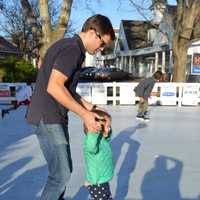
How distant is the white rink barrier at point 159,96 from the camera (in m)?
18.8

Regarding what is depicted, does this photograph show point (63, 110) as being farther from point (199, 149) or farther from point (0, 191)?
point (199, 149)

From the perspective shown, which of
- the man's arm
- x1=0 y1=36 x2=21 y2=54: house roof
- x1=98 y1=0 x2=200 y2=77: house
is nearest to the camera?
the man's arm

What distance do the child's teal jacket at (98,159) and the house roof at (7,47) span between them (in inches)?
1895

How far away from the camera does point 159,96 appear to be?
1892 cm

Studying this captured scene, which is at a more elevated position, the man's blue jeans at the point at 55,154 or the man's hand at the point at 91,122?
the man's hand at the point at 91,122

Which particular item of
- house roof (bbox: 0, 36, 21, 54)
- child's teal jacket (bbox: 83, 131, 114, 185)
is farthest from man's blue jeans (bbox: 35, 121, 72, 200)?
house roof (bbox: 0, 36, 21, 54)

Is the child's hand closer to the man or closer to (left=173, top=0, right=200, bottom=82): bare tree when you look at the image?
the man

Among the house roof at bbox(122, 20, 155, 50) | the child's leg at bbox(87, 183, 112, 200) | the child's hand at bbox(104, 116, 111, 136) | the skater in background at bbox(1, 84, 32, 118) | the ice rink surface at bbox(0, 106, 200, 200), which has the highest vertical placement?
the house roof at bbox(122, 20, 155, 50)

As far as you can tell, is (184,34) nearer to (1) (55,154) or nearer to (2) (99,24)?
(2) (99,24)

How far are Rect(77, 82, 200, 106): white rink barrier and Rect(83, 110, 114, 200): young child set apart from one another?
15.2 metres

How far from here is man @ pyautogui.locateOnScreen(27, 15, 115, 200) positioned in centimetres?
329

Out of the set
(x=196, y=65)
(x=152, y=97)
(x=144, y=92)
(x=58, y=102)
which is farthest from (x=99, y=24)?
→ (x=196, y=65)

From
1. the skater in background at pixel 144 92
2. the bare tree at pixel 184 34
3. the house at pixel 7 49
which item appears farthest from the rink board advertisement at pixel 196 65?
the house at pixel 7 49

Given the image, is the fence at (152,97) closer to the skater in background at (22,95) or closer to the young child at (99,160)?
the skater in background at (22,95)
